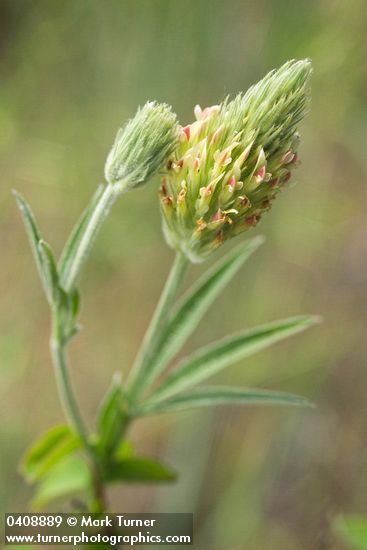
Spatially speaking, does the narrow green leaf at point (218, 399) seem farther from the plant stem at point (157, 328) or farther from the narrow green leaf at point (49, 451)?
the narrow green leaf at point (49, 451)

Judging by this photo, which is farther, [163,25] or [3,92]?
[3,92]

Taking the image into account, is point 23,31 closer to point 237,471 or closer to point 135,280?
point 135,280

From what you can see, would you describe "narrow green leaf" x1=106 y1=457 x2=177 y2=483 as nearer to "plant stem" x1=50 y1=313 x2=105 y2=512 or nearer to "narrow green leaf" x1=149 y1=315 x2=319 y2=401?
"plant stem" x1=50 y1=313 x2=105 y2=512

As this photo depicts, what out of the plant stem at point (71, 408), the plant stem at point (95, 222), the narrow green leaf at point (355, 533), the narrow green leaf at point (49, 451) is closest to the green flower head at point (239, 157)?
the plant stem at point (95, 222)

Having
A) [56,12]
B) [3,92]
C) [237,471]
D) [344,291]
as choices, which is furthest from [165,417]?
[56,12]

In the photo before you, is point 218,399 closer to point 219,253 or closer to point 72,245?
point 72,245
